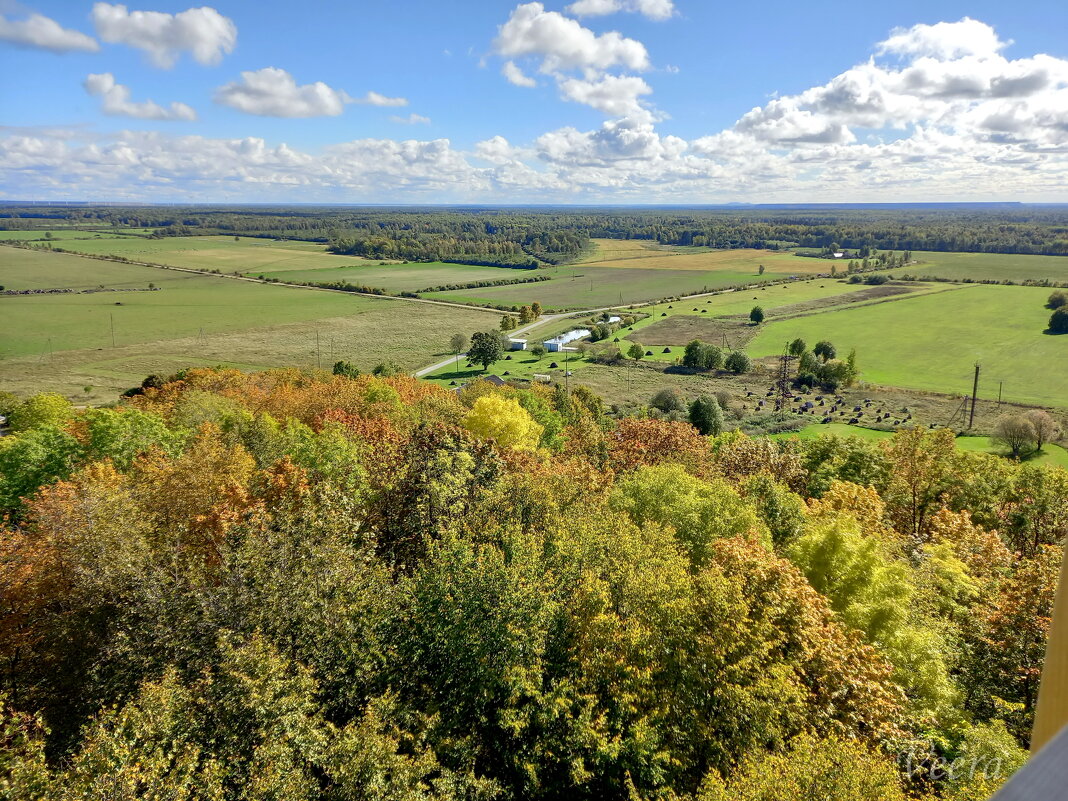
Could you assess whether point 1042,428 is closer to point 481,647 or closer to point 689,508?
point 689,508

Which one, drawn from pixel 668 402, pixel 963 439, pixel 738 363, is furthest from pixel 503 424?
pixel 738 363

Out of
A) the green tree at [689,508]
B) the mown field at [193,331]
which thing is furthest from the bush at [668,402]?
the green tree at [689,508]

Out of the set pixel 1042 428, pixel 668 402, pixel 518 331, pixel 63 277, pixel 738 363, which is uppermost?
pixel 63 277

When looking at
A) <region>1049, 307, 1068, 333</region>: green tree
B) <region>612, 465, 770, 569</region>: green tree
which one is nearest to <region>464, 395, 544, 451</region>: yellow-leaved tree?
<region>612, 465, 770, 569</region>: green tree

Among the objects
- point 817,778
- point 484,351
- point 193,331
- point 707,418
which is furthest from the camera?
point 193,331

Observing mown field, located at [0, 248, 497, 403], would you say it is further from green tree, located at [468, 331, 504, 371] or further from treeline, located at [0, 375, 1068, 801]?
treeline, located at [0, 375, 1068, 801]

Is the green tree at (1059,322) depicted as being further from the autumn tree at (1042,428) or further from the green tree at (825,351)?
the autumn tree at (1042,428)
